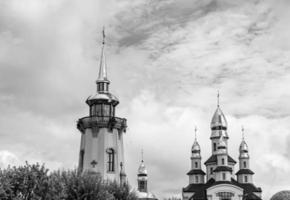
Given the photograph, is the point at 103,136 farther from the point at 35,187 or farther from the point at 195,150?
the point at 195,150

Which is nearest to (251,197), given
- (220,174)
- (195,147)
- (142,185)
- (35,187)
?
(220,174)

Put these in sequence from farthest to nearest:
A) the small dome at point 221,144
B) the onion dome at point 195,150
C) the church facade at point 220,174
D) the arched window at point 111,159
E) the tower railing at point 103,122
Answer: the onion dome at point 195,150 < the small dome at point 221,144 < the church facade at point 220,174 < the tower railing at point 103,122 < the arched window at point 111,159

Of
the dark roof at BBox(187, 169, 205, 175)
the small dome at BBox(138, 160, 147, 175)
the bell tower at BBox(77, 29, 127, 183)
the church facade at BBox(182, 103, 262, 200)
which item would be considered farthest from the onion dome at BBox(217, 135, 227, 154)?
the bell tower at BBox(77, 29, 127, 183)

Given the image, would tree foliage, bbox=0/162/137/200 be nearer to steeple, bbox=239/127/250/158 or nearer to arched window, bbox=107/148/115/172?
arched window, bbox=107/148/115/172

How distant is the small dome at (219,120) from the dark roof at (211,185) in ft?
54.2

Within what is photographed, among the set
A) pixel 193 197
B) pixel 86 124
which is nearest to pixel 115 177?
pixel 86 124

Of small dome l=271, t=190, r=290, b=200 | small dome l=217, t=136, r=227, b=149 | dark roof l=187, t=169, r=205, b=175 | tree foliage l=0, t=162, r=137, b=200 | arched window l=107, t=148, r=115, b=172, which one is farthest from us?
dark roof l=187, t=169, r=205, b=175

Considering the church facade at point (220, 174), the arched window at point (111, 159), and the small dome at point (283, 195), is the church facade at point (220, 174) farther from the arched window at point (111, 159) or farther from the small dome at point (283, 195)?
the small dome at point (283, 195)

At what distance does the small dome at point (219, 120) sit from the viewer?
158 m

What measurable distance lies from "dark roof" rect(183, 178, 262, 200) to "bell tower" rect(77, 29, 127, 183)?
140 feet

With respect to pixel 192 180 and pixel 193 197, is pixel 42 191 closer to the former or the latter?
pixel 193 197

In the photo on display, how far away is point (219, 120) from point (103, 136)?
63091 millimetres

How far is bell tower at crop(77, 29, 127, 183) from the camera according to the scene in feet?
328

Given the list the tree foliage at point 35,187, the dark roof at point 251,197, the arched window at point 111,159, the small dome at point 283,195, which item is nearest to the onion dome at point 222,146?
the dark roof at point 251,197
